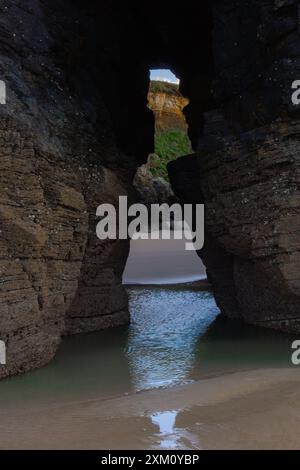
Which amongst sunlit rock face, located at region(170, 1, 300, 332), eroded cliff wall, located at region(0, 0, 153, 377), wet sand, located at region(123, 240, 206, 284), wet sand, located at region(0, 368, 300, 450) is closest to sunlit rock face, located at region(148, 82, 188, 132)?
wet sand, located at region(123, 240, 206, 284)

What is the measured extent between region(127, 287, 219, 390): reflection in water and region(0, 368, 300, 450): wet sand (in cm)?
106

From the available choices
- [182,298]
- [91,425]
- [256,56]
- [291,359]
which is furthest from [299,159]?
[182,298]

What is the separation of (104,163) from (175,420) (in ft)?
24.9

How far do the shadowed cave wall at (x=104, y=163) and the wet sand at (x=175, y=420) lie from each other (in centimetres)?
235

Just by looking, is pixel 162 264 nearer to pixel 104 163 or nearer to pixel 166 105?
pixel 104 163

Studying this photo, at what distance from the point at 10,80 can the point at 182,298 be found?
504 inches

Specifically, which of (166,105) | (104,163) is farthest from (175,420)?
(166,105)

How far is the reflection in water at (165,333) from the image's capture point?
25.5ft

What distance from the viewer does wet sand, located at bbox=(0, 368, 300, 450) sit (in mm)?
4523

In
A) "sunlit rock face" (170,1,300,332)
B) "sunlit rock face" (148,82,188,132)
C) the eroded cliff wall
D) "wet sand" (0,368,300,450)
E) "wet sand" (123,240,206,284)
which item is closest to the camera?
"wet sand" (0,368,300,450)

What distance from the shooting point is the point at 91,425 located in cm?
512

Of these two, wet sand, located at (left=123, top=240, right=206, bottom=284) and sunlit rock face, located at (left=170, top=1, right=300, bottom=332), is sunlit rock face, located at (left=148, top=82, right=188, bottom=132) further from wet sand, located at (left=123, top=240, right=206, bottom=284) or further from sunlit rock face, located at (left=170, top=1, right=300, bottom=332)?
sunlit rock face, located at (left=170, top=1, right=300, bottom=332)

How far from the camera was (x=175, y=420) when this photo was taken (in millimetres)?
5227
